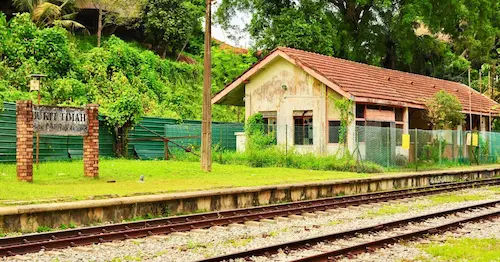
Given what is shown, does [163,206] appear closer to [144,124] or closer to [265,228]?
[265,228]

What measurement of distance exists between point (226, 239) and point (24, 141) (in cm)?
767

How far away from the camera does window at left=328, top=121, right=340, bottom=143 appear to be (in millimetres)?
27888

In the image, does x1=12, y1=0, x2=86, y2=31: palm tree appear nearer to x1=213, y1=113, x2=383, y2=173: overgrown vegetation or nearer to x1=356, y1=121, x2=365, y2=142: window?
x1=213, y1=113, x2=383, y2=173: overgrown vegetation

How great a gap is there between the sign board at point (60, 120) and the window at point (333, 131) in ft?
41.6

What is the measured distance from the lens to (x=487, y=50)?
52.7 meters

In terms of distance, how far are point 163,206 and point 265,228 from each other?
119 inches

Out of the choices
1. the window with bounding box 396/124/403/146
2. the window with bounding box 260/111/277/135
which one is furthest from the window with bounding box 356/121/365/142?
the window with bounding box 260/111/277/135

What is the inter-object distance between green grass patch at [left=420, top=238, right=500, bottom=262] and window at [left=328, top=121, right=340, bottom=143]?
16958 millimetres

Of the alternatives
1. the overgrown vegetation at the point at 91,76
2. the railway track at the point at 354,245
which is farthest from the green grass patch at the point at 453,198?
the overgrown vegetation at the point at 91,76

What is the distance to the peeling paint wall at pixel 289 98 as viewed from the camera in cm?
2836

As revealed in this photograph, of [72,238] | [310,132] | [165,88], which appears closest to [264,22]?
[165,88]

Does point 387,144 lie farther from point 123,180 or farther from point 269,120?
point 123,180

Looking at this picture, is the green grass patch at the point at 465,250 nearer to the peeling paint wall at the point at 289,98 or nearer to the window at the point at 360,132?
the window at the point at 360,132

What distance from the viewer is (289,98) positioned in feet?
98.4
